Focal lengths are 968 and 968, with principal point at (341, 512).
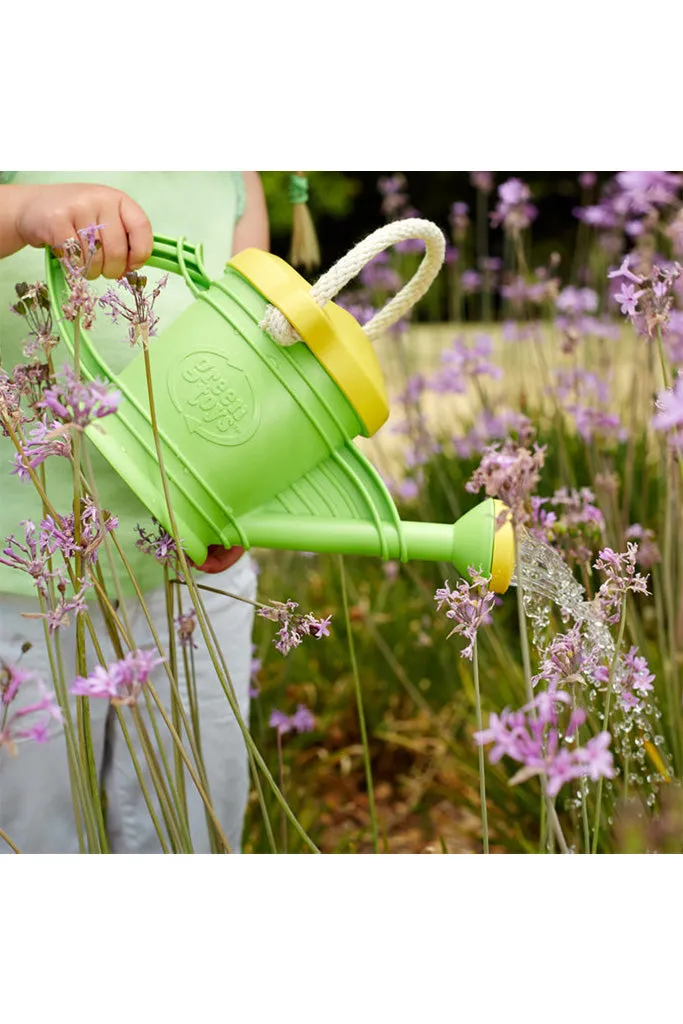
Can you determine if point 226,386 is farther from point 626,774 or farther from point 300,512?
point 626,774

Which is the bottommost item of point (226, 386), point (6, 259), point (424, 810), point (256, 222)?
point (424, 810)

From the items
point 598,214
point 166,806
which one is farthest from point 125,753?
point 598,214

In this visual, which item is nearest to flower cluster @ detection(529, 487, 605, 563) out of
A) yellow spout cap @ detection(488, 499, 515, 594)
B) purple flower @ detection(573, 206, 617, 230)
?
yellow spout cap @ detection(488, 499, 515, 594)

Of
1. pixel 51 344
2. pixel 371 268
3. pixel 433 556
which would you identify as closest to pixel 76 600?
pixel 51 344

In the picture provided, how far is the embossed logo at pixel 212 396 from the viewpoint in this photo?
0.84 metres

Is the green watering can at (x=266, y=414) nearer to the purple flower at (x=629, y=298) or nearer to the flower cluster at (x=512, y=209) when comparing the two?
the purple flower at (x=629, y=298)

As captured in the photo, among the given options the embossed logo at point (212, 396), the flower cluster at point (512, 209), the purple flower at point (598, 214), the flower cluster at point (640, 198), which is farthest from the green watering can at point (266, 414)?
the purple flower at point (598, 214)

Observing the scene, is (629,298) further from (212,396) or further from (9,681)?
(9,681)

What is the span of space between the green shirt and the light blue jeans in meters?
0.08

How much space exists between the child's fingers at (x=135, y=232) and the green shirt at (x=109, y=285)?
14 centimetres

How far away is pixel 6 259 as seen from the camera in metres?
1.00

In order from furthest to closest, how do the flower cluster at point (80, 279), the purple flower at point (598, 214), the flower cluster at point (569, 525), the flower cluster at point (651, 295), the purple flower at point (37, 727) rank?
the purple flower at point (598, 214), the flower cluster at point (569, 525), the flower cluster at point (651, 295), the flower cluster at point (80, 279), the purple flower at point (37, 727)

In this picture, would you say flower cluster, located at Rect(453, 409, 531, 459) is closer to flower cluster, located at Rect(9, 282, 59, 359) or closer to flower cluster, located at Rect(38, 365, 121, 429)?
flower cluster, located at Rect(9, 282, 59, 359)
